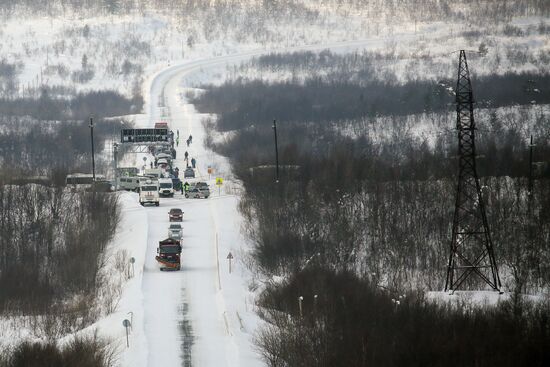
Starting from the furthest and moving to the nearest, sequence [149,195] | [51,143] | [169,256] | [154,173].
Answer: [51,143] → [154,173] → [149,195] → [169,256]

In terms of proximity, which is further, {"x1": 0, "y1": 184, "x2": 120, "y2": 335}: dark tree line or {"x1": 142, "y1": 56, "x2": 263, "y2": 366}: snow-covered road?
Result: {"x1": 0, "y1": 184, "x2": 120, "y2": 335}: dark tree line

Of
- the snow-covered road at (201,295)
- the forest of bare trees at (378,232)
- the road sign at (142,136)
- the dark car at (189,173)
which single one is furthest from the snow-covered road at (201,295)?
the road sign at (142,136)

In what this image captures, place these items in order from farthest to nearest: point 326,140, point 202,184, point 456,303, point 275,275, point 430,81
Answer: point 430,81
point 326,140
point 202,184
point 275,275
point 456,303

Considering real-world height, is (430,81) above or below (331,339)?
above

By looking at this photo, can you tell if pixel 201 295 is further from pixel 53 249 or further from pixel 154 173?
pixel 154 173


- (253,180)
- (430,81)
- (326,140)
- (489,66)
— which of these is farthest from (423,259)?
(489,66)

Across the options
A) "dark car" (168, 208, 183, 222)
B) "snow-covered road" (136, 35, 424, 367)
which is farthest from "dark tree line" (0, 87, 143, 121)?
"dark car" (168, 208, 183, 222)

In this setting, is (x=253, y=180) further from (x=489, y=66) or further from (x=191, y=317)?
(x=489, y=66)

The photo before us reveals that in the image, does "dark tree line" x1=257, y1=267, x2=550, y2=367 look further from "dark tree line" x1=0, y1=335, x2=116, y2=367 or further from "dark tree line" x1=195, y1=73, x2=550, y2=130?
"dark tree line" x1=195, y1=73, x2=550, y2=130

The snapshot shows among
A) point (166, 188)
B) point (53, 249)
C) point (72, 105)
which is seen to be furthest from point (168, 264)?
point (72, 105)
